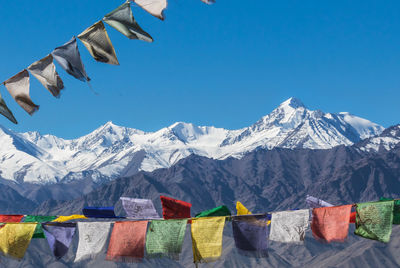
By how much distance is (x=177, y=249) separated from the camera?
19.7m

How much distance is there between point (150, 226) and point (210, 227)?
2.00m

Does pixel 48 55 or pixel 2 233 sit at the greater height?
pixel 48 55

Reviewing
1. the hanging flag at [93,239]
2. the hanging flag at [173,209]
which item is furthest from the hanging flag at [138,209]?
the hanging flag at [93,239]

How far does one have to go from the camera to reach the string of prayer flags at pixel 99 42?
52.3ft

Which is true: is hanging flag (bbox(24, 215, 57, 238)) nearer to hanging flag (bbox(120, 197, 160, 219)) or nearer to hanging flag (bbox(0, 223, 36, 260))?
hanging flag (bbox(0, 223, 36, 260))

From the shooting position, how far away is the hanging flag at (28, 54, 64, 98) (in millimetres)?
16583

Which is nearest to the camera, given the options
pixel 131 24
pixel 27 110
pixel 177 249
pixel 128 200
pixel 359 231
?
pixel 131 24

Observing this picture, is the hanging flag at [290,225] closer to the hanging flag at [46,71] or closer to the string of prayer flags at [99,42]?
the string of prayer flags at [99,42]

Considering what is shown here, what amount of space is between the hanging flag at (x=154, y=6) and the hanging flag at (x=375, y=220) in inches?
316

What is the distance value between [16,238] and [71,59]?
324 inches

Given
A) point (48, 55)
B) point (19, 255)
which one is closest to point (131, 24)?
point (48, 55)

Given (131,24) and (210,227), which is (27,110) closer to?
(131,24)

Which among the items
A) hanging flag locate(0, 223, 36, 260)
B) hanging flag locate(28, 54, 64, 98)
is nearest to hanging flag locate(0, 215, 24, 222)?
hanging flag locate(0, 223, 36, 260)

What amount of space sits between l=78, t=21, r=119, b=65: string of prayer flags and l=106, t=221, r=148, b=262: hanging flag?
6.38 meters
